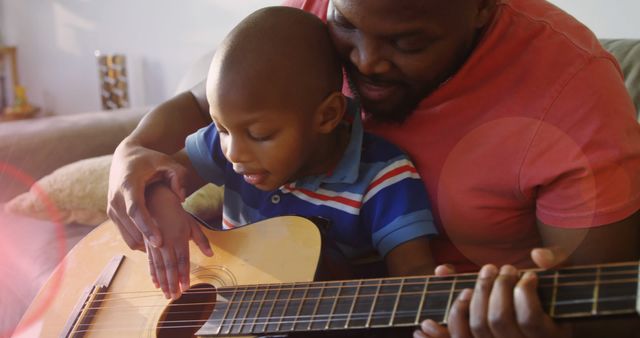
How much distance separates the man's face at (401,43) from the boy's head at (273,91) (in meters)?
0.05

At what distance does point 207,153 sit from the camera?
122 cm

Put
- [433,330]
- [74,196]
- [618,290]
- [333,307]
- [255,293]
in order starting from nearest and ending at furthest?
1. [618,290]
2. [433,330]
3. [333,307]
4. [255,293]
5. [74,196]

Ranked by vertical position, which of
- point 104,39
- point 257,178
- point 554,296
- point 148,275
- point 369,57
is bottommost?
point 104,39

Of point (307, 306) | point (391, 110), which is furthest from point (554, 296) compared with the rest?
point (391, 110)

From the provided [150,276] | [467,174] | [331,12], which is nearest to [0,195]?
[150,276]

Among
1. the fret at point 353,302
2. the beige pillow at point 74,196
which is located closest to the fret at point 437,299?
the fret at point 353,302

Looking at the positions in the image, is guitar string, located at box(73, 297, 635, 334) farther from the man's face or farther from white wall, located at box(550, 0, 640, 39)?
white wall, located at box(550, 0, 640, 39)

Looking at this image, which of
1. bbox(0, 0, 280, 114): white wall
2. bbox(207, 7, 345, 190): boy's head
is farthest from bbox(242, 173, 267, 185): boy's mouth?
bbox(0, 0, 280, 114): white wall

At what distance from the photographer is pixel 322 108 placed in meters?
1.03

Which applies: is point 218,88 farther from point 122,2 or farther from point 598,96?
point 122,2

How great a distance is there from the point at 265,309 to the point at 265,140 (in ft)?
0.81

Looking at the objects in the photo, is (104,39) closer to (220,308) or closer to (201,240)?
(201,240)

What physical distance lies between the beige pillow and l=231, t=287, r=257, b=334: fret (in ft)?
2.60

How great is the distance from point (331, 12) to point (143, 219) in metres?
0.44
